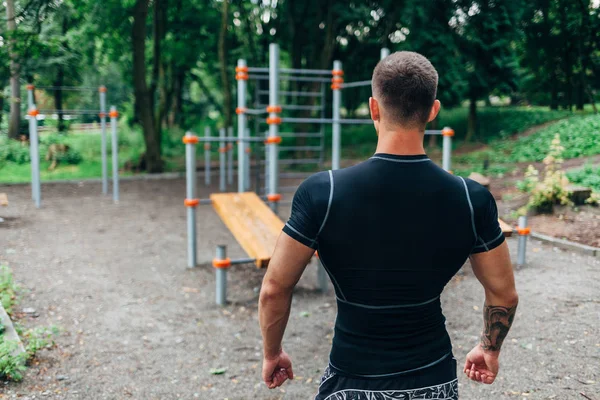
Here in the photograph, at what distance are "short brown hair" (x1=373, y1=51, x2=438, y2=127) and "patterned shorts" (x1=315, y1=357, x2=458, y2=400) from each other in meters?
0.69

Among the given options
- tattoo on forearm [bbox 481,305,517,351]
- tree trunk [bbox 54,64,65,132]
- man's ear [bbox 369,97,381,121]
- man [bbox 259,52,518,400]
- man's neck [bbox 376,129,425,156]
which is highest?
tree trunk [bbox 54,64,65,132]

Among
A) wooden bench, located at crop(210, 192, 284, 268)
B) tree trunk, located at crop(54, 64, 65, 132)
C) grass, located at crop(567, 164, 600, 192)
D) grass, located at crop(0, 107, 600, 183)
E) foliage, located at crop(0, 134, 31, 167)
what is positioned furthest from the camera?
tree trunk, located at crop(54, 64, 65, 132)

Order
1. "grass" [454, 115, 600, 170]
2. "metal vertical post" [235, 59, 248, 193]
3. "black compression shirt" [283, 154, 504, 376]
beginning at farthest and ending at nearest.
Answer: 1. "grass" [454, 115, 600, 170]
2. "metal vertical post" [235, 59, 248, 193]
3. "black compression shirt" [283, 154, 504, 376]

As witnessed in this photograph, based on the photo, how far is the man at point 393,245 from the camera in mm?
1501

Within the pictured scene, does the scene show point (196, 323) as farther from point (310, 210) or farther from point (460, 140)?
point (460, 140)

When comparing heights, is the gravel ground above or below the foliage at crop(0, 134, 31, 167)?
below

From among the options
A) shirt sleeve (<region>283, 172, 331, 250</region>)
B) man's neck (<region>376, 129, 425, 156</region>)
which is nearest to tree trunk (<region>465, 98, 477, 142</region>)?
man's neck (<region>376, 129, 425, 156</region>)

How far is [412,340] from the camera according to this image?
160 cm

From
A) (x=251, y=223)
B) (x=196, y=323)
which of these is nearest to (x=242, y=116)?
(x=251, y=223)

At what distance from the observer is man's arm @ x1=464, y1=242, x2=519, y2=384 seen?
5.49 ft

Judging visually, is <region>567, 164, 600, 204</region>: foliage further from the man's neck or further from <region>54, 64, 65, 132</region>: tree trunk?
<region>54, 64, 65, 132</region>: tree trunk

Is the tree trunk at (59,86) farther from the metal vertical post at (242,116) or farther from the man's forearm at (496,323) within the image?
the man's forearm at (496,323)

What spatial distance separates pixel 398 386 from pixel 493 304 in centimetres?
41

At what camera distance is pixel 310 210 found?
1513 millimetres
